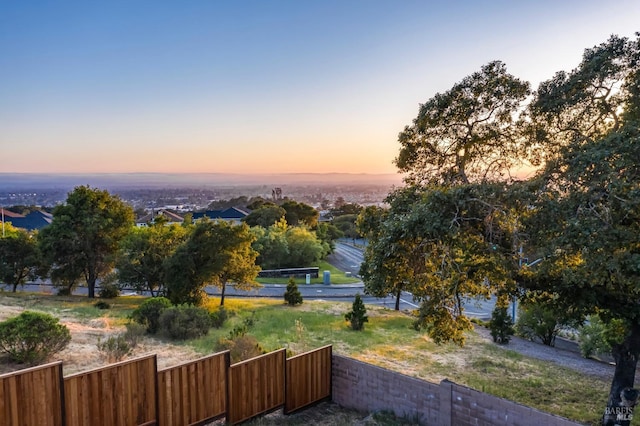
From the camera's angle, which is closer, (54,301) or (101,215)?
(54,301)

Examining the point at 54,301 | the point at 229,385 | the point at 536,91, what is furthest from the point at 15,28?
the point at 536,91


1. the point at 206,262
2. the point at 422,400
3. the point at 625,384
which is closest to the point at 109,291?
the point at 206,262

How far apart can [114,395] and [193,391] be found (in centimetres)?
125

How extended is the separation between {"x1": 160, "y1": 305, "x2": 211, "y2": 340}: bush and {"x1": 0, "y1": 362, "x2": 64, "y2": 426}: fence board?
25.5 ft

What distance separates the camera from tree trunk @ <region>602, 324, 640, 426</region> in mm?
8117

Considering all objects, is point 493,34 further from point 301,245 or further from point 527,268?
point 301,245

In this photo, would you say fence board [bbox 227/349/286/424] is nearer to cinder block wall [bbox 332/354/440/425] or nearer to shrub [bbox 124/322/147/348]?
cinder block wall [bbox 332/354/440/425]

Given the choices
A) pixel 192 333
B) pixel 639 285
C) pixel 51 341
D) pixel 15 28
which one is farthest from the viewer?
pixel 15 28

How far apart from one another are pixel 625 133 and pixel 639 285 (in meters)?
2.30

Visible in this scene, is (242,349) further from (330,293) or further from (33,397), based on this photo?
(330,293)

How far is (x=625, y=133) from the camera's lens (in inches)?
247

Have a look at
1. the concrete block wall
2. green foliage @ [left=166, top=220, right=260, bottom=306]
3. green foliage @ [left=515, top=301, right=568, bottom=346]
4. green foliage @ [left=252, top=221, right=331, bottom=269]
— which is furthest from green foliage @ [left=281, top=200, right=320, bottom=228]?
the concrete block wall

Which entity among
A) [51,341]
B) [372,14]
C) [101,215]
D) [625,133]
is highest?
[372,14]

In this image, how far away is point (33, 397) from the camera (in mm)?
5648
